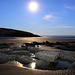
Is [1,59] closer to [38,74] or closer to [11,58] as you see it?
[11,58]

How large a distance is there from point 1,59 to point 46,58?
6.28ft

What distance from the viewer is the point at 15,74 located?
84.4 inches

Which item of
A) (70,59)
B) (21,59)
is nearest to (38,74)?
(21,59)

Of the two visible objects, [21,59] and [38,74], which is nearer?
[38,74]

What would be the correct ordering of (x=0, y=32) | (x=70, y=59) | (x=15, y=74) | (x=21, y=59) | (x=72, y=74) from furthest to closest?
(x=0, y=32) < (x=70, y=59) < (x=21, y=59) < (x=72, y=74) < (x=15, y=74)

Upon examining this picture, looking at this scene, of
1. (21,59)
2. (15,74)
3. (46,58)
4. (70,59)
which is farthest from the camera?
(70,59)

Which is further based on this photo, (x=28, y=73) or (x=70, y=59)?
(x=70, y=59)

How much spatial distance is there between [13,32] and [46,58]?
167 ft

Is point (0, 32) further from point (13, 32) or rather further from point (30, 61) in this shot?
point (30, 61)

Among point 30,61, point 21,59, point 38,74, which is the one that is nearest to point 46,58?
point 30,61

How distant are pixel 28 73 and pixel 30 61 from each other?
1.66m

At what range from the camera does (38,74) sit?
2.24 metres

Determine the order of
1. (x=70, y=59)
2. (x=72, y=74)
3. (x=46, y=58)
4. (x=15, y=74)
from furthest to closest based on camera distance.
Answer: (x=70, y=59) < (x=46, y=58) < (x=72, y=74) < (x=15, y=74)

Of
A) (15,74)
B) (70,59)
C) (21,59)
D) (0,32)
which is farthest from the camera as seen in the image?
(0,32)
